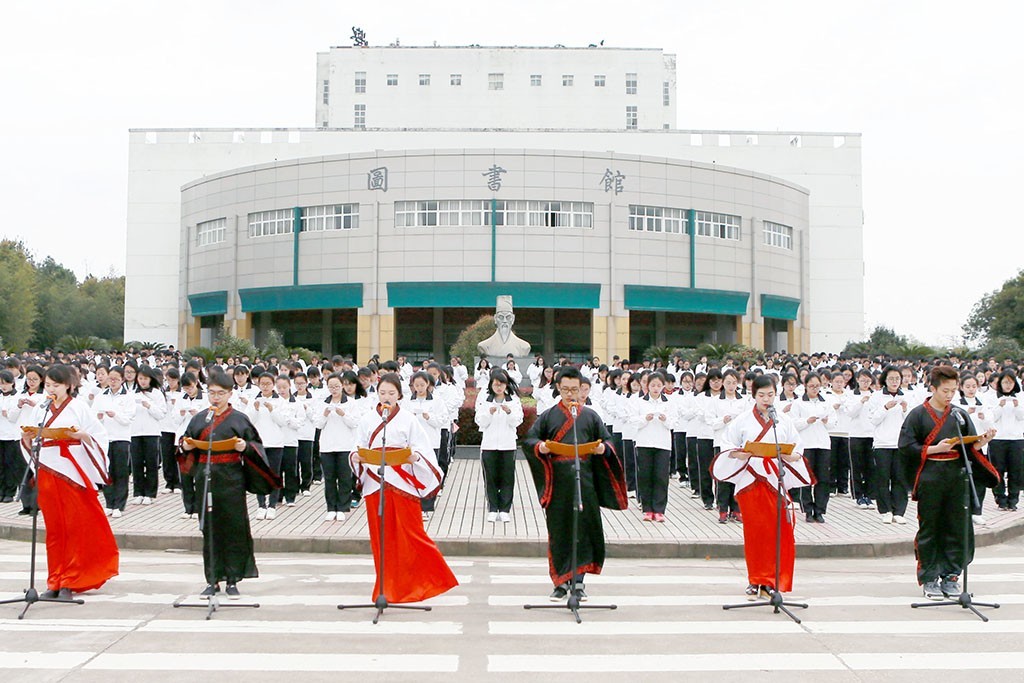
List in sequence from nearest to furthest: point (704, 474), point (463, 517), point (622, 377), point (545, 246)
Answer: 1. point (463, 517)
2. point (704, 474)
3. point (622, 377)
4. point (545, 246)

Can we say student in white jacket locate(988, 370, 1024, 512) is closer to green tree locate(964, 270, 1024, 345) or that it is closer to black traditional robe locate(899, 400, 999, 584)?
black traditional robe locate(899, 400, 999, 584)

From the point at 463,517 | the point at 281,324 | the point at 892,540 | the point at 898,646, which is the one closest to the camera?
the point at 898,646

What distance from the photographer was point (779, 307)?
47.0 meters

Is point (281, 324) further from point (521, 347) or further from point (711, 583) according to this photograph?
point (711, 583)

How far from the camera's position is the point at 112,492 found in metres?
10.9

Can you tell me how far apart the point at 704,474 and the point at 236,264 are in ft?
125

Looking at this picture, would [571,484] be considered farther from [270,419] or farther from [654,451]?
[270,419]

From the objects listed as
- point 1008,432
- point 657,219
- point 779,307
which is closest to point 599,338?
point 657,219

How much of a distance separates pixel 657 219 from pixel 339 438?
34300mm

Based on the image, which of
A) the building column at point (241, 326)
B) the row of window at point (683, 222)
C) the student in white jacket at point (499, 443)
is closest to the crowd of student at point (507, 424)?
the student in white jacket at point (499, 443)

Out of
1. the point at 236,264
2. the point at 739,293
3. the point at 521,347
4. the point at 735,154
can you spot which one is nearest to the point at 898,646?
the point at 521,347

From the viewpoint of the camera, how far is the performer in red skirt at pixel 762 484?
7145mm

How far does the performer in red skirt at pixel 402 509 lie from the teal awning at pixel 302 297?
35.9 m

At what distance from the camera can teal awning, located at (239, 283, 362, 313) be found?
140ft
